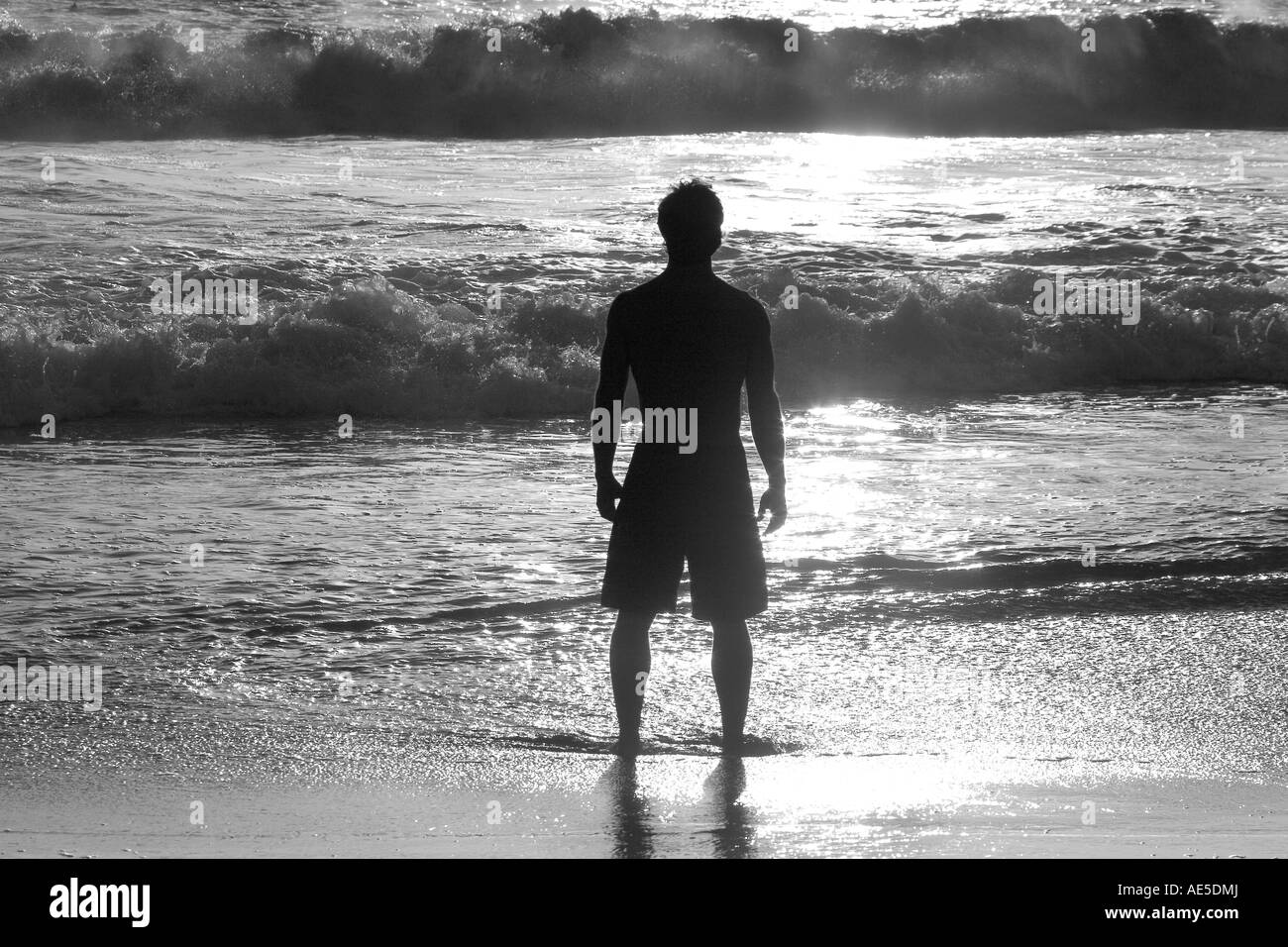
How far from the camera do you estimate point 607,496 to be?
403 centimetres

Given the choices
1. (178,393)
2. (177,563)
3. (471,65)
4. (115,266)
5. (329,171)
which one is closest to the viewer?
(177,563)

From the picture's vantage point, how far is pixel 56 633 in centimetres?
527

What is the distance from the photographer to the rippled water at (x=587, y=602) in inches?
177

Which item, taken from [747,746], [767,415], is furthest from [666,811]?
[767,415]

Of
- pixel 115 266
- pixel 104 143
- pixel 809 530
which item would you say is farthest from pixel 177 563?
pixel 104 143

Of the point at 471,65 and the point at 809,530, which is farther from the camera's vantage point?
the point at 471,65

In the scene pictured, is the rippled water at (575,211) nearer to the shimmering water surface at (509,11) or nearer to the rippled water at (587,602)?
the shimmering water surface at (509,11)

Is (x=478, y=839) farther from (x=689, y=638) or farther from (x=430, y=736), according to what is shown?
(x=689, y=638)

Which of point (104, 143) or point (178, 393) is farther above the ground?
point (104, 143)

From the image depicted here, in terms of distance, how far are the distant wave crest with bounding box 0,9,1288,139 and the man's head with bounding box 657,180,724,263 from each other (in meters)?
16.3

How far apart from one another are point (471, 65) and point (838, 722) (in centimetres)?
1807

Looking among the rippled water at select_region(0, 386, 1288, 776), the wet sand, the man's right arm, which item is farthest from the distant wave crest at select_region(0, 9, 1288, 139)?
the wet sand

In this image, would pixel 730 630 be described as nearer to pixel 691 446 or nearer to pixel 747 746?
pixel 747 746

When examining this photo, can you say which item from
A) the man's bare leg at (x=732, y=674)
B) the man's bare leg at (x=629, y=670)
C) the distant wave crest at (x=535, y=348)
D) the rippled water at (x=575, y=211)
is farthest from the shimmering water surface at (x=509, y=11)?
the man's bare leg at (x=732, y=674)
